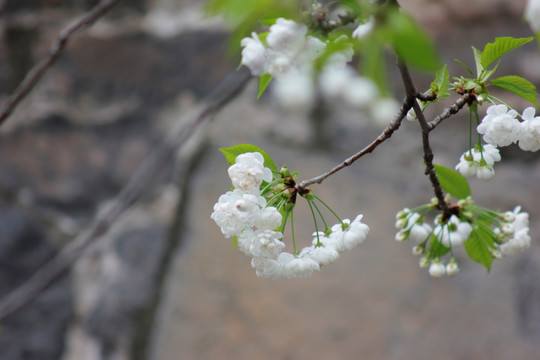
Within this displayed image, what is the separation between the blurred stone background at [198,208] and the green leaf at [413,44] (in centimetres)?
77

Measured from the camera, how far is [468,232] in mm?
524

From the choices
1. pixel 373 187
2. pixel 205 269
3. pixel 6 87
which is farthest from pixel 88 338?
pixel 373 187

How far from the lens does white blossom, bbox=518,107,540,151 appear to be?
446 millimetres

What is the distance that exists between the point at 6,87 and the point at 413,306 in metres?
0.92

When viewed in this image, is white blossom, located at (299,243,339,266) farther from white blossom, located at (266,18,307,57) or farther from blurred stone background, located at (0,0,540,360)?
blurred stone background, located at (0,0,540,360)

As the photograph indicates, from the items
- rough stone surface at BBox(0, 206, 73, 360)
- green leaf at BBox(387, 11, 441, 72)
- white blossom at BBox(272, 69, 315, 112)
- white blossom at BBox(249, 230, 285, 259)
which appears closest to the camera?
green leaf at BBox(387, 11, 441, 72)

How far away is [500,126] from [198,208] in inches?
27.4

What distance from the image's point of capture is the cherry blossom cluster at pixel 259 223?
0.42 meters

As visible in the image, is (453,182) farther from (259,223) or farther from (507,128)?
(259,223)

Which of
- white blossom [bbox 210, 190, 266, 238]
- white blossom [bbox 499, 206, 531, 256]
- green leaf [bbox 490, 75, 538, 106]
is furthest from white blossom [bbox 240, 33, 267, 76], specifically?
white blossom [bbox 499, 206, 531, 256]

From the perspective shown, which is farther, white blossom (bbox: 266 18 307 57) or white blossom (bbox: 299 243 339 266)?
white blossom (bbox: 299 243 339 266)

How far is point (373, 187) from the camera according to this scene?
0.99 meters

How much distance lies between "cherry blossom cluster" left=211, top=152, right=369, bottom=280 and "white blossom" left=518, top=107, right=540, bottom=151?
162mm

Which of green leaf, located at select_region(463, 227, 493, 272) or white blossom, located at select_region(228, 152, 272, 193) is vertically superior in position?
white blossom, located at select_region(228, 152, 272, 193)
